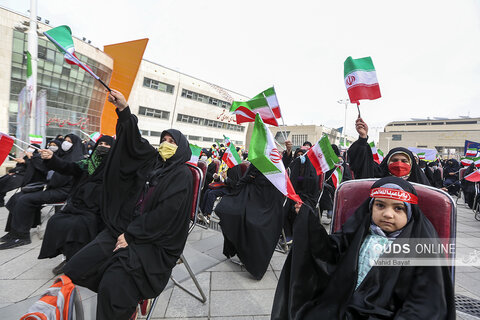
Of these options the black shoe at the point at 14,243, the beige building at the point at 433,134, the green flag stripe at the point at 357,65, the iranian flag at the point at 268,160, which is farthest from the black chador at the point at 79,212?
the beige building at the point at 433,134

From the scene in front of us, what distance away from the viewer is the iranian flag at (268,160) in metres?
1.87

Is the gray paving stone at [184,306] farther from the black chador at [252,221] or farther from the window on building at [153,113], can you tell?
the window on building at [153,113]

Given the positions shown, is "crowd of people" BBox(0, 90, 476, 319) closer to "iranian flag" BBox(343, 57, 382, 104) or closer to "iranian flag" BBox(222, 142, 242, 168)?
"iranian flag" BBox(343, 57, 382, 104)

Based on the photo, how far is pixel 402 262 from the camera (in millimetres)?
1350

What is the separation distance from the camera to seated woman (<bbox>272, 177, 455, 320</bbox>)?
1290 mm

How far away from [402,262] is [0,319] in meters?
3.06

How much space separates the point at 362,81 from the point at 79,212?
12.3 feet

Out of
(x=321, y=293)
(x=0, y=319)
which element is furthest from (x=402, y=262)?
(x=0, y=319)

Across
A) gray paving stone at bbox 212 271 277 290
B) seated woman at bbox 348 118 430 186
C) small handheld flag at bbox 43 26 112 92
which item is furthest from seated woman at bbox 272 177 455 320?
small handheld flag at bbox 43 26 112 92

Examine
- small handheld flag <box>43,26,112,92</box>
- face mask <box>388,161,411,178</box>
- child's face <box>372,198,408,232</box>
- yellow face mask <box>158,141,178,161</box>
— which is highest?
small handheld flag <box>43,26,112,92</box>

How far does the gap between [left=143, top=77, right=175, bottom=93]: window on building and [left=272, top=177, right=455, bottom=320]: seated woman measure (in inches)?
1293

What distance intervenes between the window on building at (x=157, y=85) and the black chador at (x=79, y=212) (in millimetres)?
30483

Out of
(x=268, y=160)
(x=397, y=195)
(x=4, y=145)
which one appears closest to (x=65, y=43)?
(x=4, y=145)

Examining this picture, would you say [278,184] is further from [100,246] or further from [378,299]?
[100,246]
